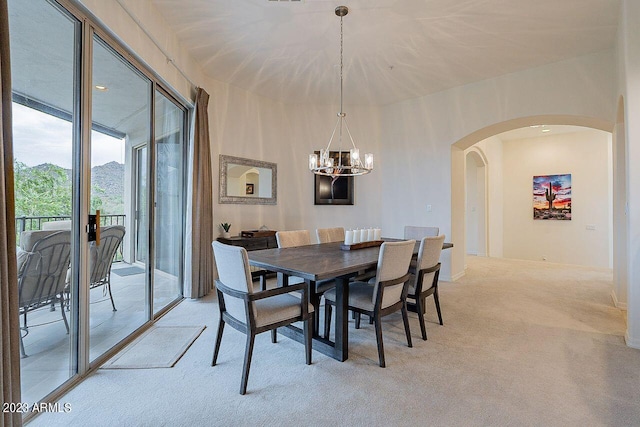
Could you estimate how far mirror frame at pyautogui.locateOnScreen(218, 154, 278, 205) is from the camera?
443 cm

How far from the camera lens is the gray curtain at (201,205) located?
3762 mm

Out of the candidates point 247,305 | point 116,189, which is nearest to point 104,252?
point 116,189

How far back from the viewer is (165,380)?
1.99 metres

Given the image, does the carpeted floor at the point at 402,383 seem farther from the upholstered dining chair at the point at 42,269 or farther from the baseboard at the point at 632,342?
the upholstered dining chair at the point at 42,269

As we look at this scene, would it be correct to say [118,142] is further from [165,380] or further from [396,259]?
[396,259]

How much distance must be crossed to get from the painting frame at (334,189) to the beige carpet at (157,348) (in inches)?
124

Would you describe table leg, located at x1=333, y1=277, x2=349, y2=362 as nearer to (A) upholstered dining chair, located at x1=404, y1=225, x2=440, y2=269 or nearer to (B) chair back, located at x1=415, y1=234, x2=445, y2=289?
(B) chair back, located at x1=415, y1=234, x2=445, y2=289

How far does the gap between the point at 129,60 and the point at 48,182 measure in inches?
52.3

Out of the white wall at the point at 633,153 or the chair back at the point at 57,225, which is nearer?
the chair back at the point at 57,225

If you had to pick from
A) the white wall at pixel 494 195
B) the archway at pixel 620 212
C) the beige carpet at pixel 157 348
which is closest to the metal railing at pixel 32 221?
the beige carpet at pixel 157 348

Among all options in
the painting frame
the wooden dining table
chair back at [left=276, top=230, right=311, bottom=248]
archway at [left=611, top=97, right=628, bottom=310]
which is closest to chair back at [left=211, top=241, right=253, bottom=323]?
the wooden dining table

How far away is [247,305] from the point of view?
192 cm

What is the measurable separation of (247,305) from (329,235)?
2.05m

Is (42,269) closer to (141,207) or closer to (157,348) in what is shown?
(157,348)
